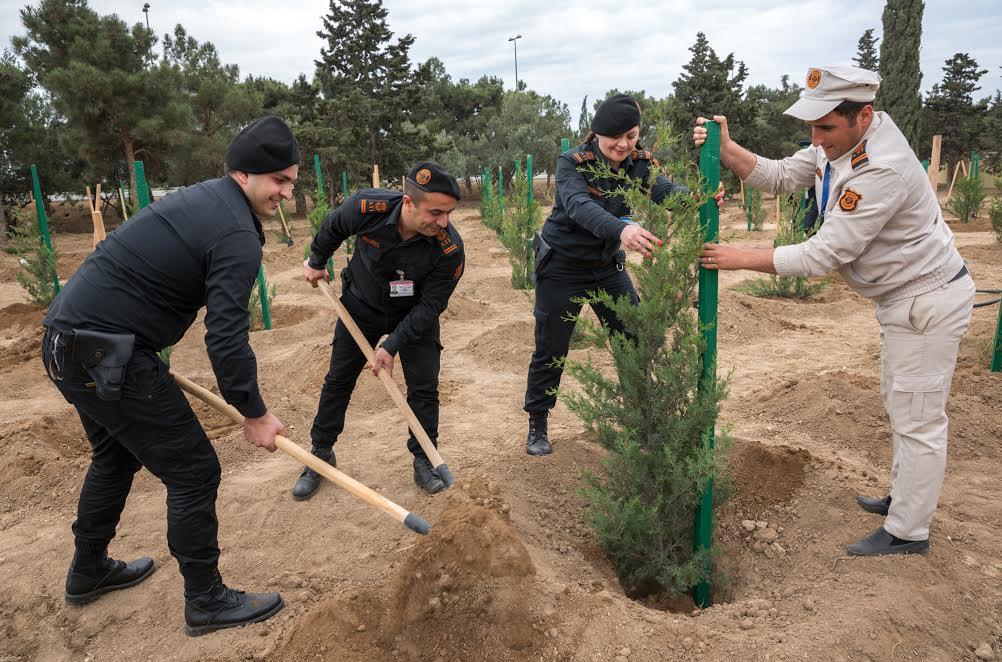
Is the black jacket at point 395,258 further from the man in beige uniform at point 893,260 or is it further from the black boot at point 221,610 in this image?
the man in beige uniform at point 893,260

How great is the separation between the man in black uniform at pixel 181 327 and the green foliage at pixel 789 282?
313 inches

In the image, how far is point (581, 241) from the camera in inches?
150

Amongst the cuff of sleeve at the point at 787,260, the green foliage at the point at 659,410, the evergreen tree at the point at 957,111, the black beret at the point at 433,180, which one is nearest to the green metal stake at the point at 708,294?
the green foliage at the point at 659,410

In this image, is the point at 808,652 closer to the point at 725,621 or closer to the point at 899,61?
the point at 725,621

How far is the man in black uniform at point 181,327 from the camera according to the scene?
249cm

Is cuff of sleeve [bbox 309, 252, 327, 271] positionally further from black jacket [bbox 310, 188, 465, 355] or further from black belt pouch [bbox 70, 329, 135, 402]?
black belt pouch [bbox 70, 329, 135, 402]

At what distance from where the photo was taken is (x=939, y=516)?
3.36 metres

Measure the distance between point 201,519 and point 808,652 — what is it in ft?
7.94

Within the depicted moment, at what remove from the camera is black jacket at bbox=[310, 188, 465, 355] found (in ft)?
11.9

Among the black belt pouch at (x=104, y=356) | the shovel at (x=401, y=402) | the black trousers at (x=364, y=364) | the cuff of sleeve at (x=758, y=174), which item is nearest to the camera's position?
the black belt pouch at (x=104, y=356)

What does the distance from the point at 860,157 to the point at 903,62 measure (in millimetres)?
24519

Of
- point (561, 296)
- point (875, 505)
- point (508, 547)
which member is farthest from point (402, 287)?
point (875, 505)

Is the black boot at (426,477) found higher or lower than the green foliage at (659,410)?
lower

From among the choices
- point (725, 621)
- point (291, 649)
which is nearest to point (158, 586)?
point (291, 649)
